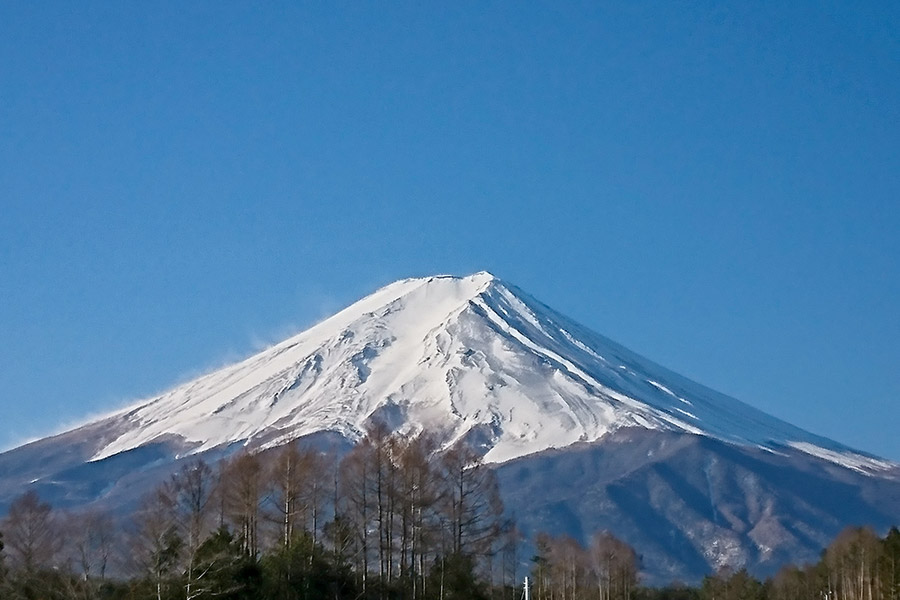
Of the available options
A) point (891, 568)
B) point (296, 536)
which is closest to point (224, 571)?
point (296, 536)

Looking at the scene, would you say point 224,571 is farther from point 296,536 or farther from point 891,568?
point 891,568

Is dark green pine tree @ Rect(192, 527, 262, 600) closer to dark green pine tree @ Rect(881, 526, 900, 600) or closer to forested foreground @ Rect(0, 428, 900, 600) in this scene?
forested foreground @ Rect(0, 428, 900, 600)

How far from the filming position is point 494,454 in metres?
189

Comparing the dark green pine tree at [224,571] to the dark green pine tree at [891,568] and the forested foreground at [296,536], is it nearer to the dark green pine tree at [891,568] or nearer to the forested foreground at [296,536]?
the forested foreground at [296,536]

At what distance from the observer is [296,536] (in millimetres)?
44719

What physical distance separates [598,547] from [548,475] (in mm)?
116028

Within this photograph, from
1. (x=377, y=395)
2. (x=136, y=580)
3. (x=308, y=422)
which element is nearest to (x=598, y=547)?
(x=136, y=580)

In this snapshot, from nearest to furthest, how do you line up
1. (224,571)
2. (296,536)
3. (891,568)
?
(224,571)
(296,536)
(891,568)

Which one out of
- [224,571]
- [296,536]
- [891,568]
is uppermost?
[296,536]

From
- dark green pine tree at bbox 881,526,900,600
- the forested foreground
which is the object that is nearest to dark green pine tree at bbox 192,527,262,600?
the forested foreground

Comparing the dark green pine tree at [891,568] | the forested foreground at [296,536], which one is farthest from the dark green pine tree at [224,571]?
the dark green pine tree at [891,568]

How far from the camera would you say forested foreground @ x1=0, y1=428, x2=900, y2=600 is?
129ft

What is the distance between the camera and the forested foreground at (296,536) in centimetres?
3941

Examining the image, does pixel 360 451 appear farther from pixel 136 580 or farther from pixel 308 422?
pixel 308 422
